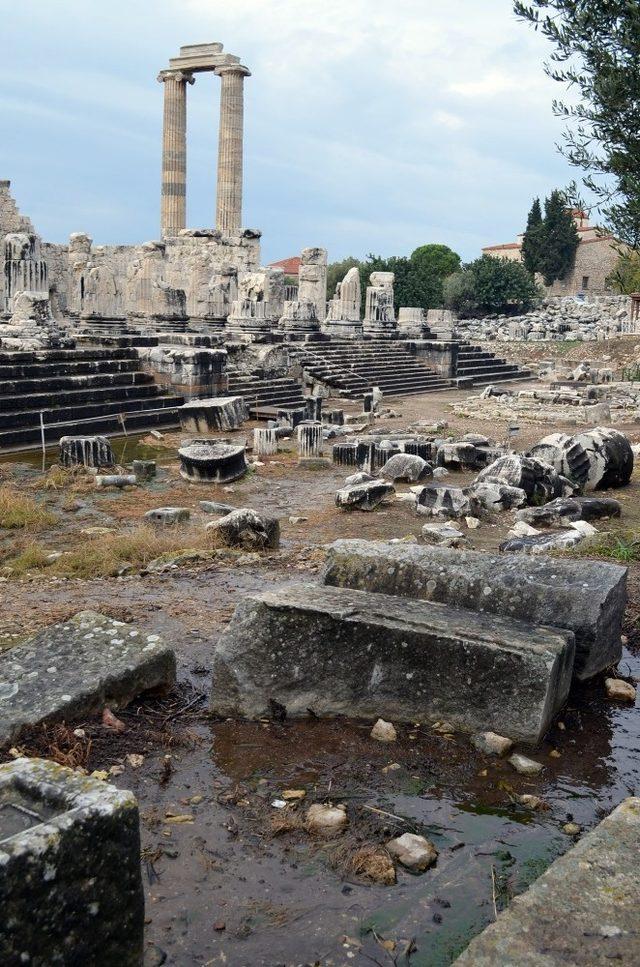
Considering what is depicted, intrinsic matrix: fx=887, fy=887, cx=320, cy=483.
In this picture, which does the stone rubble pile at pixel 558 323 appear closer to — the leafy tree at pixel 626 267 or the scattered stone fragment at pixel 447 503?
the leafy tree at pixel 626 267

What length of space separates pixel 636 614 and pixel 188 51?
3526cm

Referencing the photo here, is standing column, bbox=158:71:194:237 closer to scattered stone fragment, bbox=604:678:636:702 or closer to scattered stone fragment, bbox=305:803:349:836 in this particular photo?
scattered stone fragment, bbox=604:678:636:702

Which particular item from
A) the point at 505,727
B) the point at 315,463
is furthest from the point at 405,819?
the point at 315,463

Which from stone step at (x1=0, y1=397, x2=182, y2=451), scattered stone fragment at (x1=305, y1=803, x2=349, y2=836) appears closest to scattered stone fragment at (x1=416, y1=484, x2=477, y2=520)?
scattered stone fragment at (x1=305, y1=803, x2=349, y2=836)

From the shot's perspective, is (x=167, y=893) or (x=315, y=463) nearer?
(x=167, y=893)

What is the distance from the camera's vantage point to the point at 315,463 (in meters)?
11.2

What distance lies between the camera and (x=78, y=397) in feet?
43.5

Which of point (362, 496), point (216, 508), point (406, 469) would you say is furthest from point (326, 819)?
point (406, 469)

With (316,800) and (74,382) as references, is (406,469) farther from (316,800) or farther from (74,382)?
(316,800)

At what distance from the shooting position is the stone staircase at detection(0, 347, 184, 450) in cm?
1206

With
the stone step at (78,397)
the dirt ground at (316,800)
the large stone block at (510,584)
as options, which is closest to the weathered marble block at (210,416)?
the stone step at (78,397)

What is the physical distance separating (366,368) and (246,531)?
16.7m

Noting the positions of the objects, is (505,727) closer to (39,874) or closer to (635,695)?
(635,695)

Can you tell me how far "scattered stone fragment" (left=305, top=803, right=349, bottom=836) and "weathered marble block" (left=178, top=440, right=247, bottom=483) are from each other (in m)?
7.08
